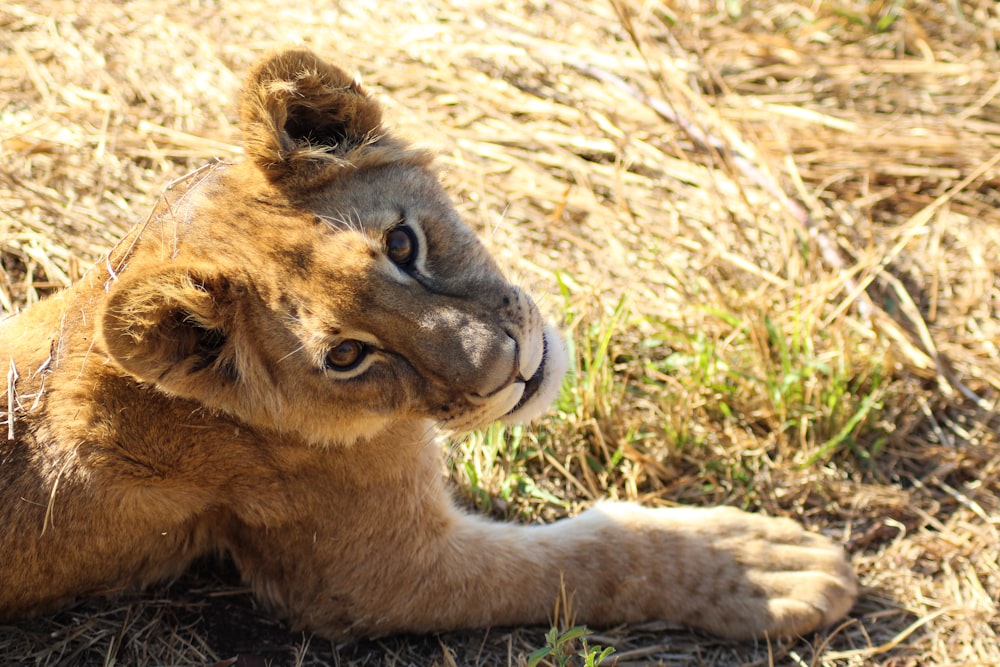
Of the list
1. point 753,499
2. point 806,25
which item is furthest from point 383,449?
point 806,25

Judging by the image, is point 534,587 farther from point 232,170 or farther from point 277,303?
point 232,170

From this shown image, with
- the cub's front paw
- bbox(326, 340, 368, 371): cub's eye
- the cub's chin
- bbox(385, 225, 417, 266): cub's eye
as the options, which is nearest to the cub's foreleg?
the cub's front paw

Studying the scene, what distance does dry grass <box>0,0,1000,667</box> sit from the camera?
3.35 metres

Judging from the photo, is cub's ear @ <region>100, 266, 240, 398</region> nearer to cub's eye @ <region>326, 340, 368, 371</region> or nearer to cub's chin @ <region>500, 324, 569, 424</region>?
cub's eye @ <region>326, 340, 368, 371</region>

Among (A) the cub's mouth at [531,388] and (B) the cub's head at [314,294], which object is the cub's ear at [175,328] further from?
(A) the cub's mouth at [531,388]

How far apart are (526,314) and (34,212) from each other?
8.68ft

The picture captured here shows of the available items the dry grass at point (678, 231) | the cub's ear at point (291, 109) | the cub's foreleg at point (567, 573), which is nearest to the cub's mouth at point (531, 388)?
the cub's foreleg at point (567, 573)

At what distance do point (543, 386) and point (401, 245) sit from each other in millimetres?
633

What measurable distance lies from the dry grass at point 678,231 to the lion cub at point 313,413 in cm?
18

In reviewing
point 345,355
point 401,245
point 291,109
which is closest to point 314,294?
point 345,355

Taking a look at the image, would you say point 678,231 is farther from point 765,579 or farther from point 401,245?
point 401,245

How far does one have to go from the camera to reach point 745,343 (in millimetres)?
4020

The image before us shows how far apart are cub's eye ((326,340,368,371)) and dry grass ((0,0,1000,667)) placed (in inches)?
38.6

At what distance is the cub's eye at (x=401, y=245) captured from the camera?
8.73 ft
